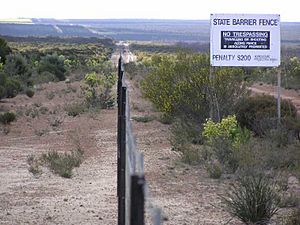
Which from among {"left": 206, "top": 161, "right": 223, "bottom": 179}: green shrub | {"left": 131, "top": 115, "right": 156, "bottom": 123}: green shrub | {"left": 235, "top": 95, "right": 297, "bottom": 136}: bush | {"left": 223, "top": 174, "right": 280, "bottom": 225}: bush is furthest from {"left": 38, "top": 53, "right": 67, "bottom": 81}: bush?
{"left": 223, "top": 174, "right": 280, "bottom": 225}: bush

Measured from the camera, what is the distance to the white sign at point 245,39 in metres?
20.1

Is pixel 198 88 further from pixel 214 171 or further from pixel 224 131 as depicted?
pixel 214 171

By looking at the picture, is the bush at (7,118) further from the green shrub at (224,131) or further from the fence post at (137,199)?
the fence post at (137,199)

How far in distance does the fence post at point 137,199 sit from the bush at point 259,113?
15.3 meters

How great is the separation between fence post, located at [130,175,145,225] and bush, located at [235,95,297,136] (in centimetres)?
1526

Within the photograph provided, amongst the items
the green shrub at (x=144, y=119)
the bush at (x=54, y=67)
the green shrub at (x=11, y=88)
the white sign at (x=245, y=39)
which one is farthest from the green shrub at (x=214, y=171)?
the bush at (x=54, y=67)

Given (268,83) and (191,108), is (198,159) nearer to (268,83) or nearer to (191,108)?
(191,108)

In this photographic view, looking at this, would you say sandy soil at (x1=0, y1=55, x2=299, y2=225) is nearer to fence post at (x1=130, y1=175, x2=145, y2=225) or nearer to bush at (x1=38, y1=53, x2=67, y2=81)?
fence post at (x1=130, y1=175, x2=145, y2=225)

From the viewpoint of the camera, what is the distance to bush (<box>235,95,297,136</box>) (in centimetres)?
1980

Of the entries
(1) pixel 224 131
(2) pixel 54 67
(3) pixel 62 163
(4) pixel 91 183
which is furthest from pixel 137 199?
(2) pixel 54 67

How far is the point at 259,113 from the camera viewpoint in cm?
2089

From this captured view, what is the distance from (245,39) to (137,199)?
642 inches

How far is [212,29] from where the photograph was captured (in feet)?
65.8

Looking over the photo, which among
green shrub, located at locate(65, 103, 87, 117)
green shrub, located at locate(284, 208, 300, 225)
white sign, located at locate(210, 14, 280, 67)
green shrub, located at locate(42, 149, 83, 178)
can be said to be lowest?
green shrub, located at locate(65, 103, 87, 117)
